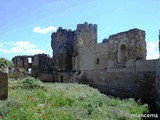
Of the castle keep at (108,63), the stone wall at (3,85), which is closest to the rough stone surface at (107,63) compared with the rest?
the castle keep at (108,63)

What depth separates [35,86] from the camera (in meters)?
13.8

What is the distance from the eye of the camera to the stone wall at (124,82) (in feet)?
51.4

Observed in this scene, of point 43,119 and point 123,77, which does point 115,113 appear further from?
point 123,77

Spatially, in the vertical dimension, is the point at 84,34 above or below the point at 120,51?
above

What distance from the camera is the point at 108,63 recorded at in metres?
22.3

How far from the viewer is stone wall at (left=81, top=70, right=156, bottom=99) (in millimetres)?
15656

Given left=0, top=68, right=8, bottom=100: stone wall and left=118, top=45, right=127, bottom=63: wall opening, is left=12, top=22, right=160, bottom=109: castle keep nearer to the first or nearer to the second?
left=118, top=45, right=127, bottom=63: wall opening

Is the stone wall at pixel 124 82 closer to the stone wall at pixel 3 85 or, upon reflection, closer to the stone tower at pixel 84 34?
the stone wall at pixel 3 85

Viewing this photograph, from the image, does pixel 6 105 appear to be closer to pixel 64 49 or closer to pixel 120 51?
pixel 120 51

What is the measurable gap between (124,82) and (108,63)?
181 inches

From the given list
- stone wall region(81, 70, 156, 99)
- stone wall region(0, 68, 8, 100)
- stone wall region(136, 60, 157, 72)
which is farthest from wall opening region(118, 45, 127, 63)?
stone wall region(0, 68, 8, 100)

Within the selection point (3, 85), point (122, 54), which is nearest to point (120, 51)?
point (122, 54)

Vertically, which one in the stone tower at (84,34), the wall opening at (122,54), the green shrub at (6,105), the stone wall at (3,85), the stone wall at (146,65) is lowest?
the green shrub at (6,105)

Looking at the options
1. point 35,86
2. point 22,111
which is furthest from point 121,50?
point 22,111
